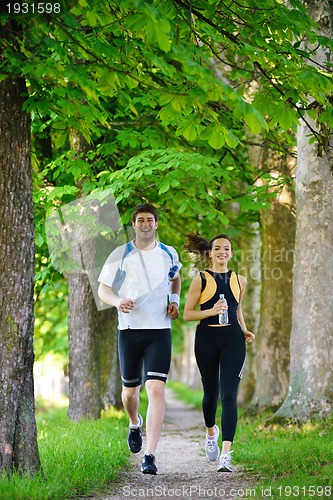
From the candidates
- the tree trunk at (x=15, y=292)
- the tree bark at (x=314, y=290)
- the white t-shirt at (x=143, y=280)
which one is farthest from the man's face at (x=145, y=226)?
the tree bark at (x=314, y=290)

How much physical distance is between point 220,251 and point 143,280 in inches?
36.4

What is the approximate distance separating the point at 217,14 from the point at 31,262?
293 cm

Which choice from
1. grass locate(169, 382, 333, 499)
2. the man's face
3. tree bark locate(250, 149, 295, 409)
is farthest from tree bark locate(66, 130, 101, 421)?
the man's face

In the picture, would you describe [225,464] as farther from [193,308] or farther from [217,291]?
[217,291]

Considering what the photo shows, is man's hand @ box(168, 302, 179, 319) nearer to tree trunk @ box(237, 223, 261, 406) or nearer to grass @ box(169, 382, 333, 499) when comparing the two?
grass @ box(169, 382, 333, 499)

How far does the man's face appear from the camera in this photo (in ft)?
23.6

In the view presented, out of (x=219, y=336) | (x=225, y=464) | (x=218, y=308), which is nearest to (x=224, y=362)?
(x=219, y=336)

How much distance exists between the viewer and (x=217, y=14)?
23.0 feet

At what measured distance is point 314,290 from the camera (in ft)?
33.3

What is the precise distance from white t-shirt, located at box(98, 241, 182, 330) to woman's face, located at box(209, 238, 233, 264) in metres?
0.46

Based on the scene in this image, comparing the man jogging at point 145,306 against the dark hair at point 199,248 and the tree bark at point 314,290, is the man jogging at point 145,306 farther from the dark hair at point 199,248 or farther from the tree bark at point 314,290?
the tree bark at point 314,290

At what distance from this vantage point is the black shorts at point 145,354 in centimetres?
694

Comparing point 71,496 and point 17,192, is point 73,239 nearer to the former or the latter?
point 17,192

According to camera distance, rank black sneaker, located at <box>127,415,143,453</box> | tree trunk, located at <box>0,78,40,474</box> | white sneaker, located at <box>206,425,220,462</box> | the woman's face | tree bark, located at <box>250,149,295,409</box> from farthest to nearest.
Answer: tree bark, located at <box>250,149,295,409</box> → white sneaker, located at <box>206,425,220,462</box> → the woman's face → black sneaker, located at <box>127,415,143,453</box> → tree trunk, located at <box>0,78,40,474</box>
